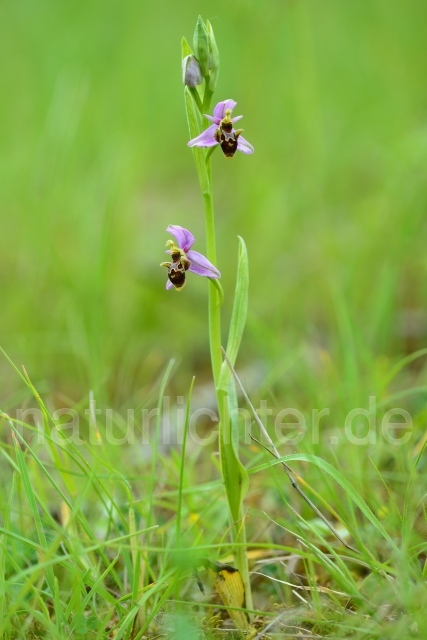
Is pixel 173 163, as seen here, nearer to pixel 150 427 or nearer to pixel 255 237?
pixel 255 237

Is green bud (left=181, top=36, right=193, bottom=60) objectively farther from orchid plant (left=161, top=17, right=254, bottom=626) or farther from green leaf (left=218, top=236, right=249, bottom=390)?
green leaf (left=218, top=236, right=249, bottom=390)

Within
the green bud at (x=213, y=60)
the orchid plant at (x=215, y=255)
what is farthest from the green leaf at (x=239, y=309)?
the green bud at (x=213, y=60)

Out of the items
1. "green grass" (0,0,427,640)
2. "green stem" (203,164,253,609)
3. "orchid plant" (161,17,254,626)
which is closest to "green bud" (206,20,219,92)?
"orchid plant" (161,17,254,626)

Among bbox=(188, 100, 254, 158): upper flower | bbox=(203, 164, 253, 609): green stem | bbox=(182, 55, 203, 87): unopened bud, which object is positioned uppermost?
bbox=(182, 55, 203, 87): unopened bud

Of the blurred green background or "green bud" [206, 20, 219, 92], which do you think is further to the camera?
the blurred green background

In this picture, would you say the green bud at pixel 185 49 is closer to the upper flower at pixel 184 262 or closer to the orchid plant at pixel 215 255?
the orchid plant at pixel 215 255

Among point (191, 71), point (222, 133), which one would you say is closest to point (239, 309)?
point (222, 133)
